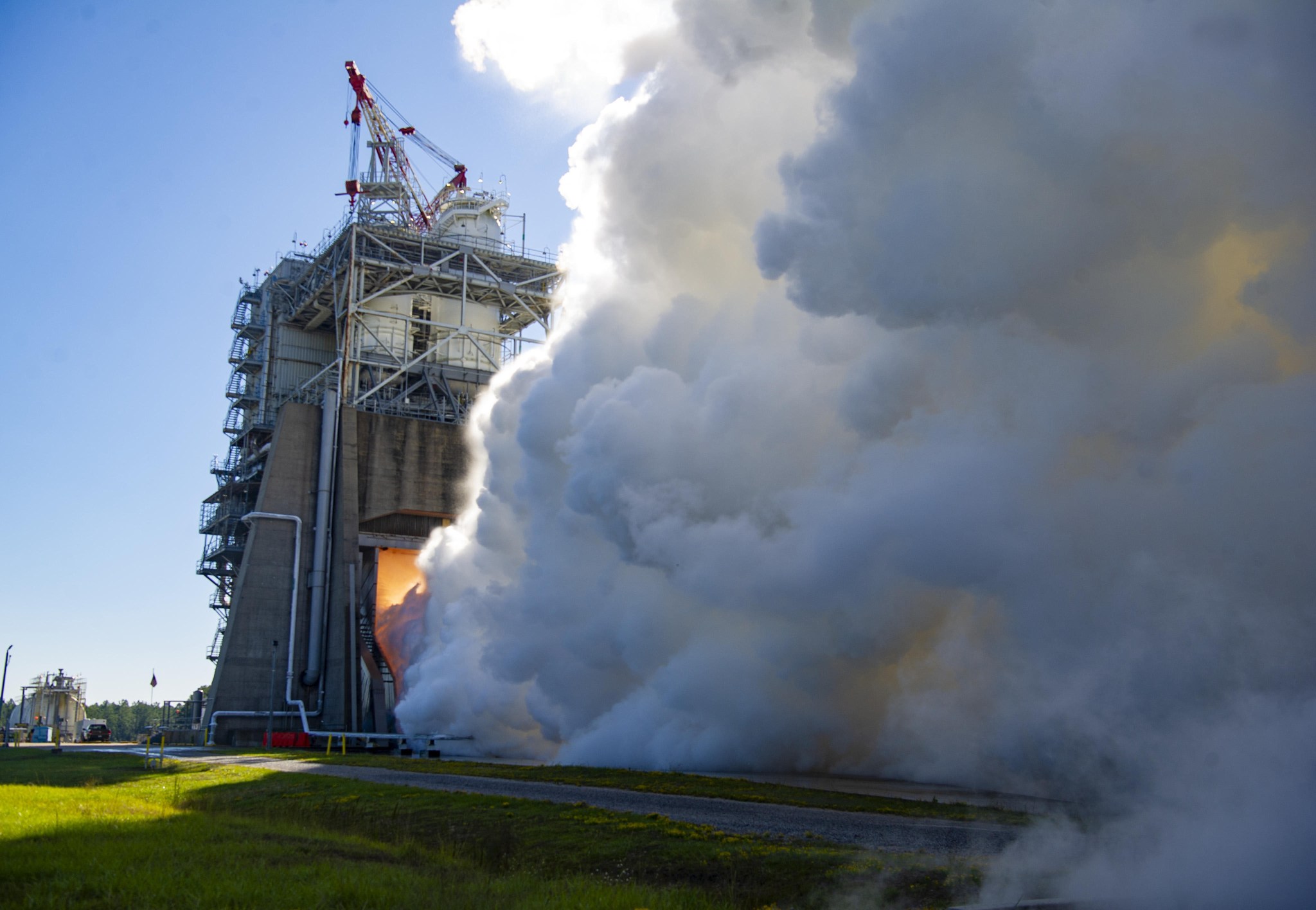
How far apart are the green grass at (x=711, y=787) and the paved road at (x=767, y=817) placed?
1.69 feet

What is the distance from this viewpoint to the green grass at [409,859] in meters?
12.0

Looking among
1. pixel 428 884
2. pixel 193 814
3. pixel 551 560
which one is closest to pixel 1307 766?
pixel 428 884

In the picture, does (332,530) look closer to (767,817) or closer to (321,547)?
(321,547)

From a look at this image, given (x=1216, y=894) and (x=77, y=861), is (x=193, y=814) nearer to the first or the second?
(x=77, y=861)

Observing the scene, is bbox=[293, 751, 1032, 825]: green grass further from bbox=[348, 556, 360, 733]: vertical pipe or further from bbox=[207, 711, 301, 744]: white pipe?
bbox=[348, 556, 360, 733]: vertical pipe

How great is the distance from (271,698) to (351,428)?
15723 millimetres

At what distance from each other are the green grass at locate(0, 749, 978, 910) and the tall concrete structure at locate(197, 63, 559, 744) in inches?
1312

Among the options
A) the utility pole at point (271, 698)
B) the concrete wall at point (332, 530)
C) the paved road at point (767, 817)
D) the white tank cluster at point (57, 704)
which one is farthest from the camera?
the white tank cluster at point (57, 704)

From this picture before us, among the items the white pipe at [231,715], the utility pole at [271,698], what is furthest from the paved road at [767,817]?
the white pipe at [231,715]

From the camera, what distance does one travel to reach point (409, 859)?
637 inches

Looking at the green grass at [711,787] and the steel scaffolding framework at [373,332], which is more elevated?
the steel scaffolding framework at [373,332]

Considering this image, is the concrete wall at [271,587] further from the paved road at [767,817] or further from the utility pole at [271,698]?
the paved road at [767,817]

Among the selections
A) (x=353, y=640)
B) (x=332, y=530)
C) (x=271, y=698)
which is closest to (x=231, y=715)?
(x=271, y=698)

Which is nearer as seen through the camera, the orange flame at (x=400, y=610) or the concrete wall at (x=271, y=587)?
the concrete wall at (x=271, y=587)
